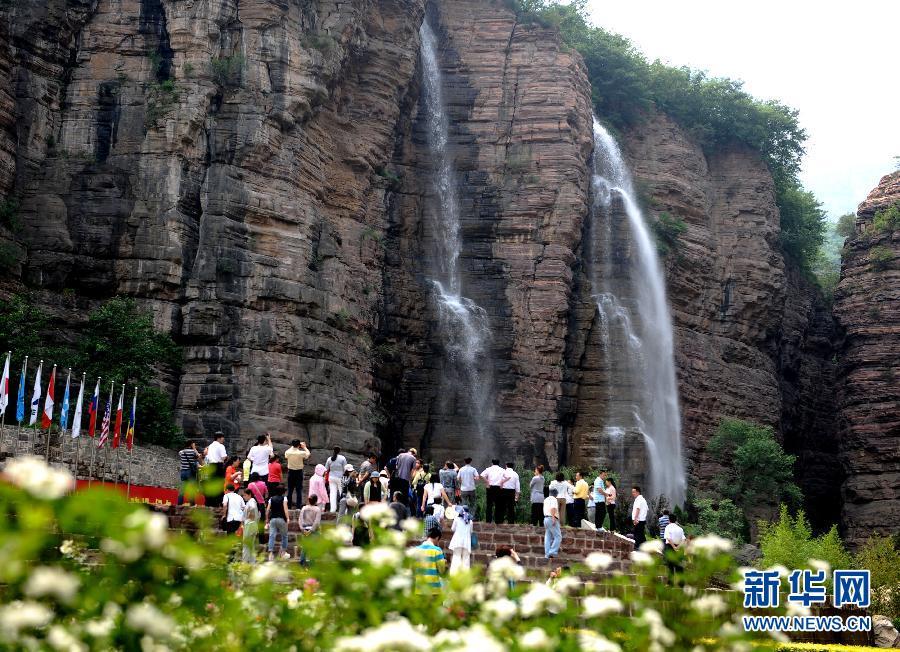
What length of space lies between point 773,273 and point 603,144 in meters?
12.6

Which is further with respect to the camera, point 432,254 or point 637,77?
point 637,77

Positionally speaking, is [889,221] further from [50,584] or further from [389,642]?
[50,584]

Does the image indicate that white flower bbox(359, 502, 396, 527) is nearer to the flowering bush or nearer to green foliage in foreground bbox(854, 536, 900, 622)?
the flowering bush

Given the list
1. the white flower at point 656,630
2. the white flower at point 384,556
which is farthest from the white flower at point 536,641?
the white flower at point 384,556

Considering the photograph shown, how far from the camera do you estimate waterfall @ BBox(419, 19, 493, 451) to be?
163 feet

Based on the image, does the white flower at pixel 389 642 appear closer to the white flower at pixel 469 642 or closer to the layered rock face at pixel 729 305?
the white flower at pixel 469 642

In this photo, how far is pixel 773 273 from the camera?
63.3 meters

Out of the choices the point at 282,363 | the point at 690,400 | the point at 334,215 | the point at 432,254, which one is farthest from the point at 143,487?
the point at 690,400

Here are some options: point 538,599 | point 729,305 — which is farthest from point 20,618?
point 729,305

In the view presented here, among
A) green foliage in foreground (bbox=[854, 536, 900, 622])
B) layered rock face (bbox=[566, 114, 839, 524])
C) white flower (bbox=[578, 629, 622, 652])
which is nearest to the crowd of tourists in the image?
green foliage in foreground (bbox=[854, 536, 900, 622])

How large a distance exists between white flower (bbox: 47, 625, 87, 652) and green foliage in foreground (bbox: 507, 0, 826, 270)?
181ft

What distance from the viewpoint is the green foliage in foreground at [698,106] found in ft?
210

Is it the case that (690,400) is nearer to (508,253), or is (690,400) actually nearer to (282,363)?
(508,253)

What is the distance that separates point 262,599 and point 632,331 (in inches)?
1864
